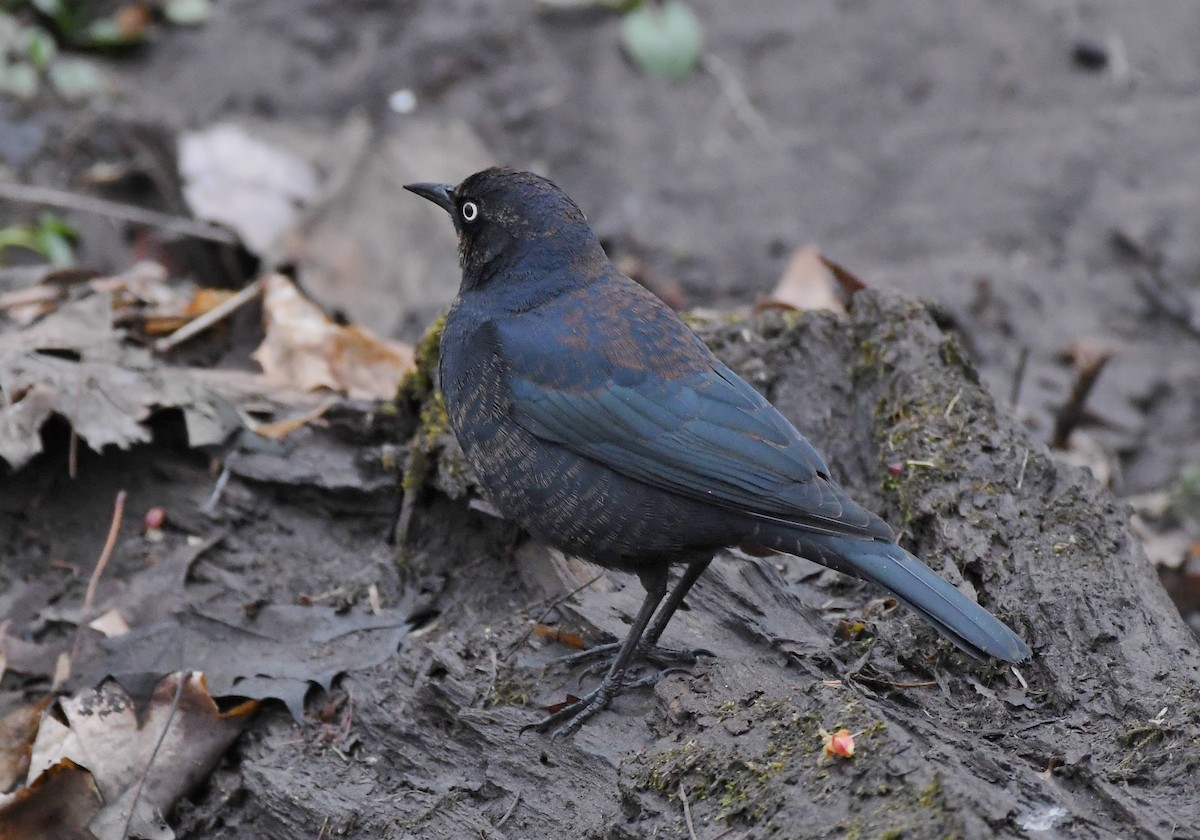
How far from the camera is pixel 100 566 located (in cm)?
479

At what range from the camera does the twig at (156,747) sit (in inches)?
160

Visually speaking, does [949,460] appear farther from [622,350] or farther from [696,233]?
[696,233]

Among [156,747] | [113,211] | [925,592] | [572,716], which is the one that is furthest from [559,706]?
[113,211]

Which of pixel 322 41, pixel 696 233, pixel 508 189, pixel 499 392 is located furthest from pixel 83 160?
pixel 499 392

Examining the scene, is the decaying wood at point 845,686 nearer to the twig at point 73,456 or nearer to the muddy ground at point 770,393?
the muddy ground at point 770,393

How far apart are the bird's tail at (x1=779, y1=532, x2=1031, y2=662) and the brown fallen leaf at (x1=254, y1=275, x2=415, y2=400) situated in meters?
2.45

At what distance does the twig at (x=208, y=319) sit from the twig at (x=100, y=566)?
34.5 inches

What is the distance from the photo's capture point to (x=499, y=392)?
4.36 metres

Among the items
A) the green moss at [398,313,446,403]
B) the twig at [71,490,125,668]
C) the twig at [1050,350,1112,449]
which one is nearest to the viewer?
the twig at [71,490,125,668]

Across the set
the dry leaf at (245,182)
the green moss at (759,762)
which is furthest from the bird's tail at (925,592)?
the dry leaf at (245,182)

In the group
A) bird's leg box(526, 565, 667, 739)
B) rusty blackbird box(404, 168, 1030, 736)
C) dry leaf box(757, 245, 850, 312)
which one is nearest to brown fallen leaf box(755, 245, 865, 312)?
dry leaf box(757, 245, 850, 312)

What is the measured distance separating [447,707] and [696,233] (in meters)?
5.02

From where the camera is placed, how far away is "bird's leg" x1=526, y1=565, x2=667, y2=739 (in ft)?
13.0

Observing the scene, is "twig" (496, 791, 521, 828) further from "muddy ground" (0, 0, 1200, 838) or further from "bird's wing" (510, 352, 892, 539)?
"bird's wing" (510, 352, 892, 539)
